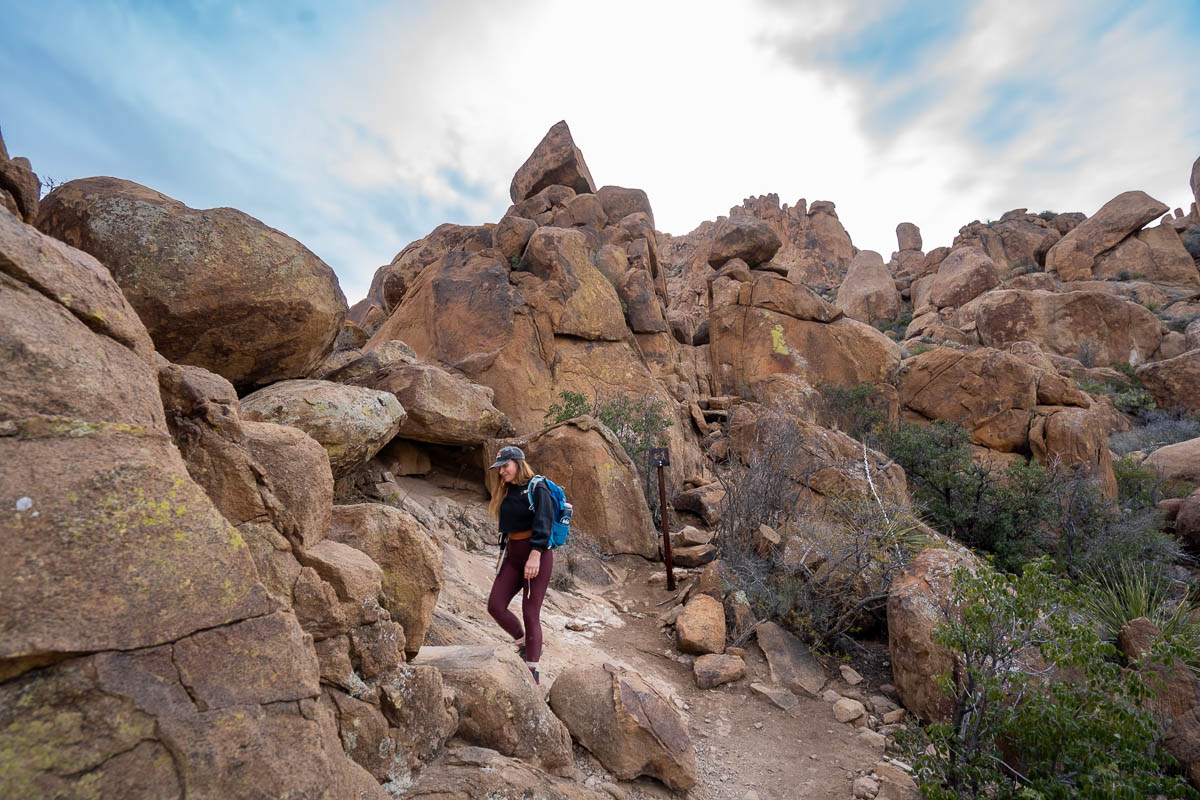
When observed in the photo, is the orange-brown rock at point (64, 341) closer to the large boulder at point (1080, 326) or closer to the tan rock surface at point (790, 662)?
the tan rock surface at point (790, 662)

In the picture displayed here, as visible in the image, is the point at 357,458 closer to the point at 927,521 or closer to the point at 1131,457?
the point at 927,521

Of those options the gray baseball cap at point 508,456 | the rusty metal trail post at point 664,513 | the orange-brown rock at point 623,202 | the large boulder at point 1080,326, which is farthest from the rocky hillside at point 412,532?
the large boulder at point 1080,326

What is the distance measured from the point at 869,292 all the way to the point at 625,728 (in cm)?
3490

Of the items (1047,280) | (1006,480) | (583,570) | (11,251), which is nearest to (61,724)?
(11,251)

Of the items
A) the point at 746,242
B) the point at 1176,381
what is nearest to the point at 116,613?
the point at 746,242

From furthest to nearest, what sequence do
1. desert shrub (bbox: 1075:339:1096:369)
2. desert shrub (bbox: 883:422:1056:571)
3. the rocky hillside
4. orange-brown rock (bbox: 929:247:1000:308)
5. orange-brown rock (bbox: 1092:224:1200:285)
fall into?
orange-brown rock (bbox: 1092:224:1200:285) → orange-brown rock (bbox: 929:247:1000:308) → desert shrub (bbox: 1075:339:1096:369) → desert shrub (bbox: 883:422:1056:571) → the rocky hillside

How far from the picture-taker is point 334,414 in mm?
6473

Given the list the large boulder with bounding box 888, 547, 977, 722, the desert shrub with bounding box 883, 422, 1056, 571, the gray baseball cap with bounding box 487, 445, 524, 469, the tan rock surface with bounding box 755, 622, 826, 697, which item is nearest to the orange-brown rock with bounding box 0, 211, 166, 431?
the gray baseball cap with bounding box 487, 445, 524, 469

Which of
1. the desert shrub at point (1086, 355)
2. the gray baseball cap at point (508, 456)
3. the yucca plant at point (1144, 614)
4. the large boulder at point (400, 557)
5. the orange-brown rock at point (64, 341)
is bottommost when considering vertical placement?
the yucca plant at point (1144, 614)

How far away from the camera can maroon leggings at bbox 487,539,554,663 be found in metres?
4.23

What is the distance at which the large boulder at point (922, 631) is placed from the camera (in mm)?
4848

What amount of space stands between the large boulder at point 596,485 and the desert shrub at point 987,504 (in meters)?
4.25

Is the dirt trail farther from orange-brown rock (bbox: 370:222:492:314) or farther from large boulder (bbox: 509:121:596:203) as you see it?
large boulder (bbox: 509:121:596:203)

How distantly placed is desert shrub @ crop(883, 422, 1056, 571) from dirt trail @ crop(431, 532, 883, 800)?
4967mm
